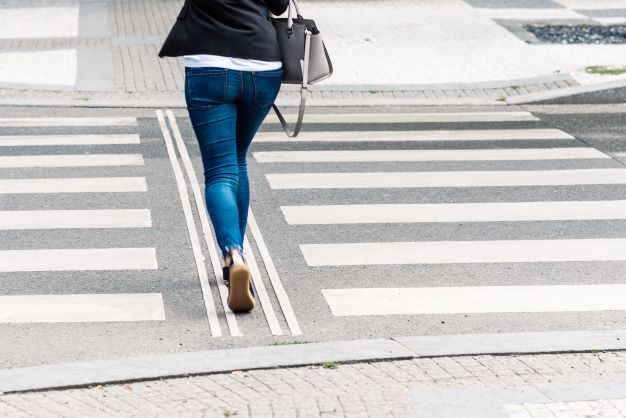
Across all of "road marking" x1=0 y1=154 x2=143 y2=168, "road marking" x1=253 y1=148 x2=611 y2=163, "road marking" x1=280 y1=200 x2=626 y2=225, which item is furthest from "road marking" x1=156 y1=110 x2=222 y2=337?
"road marking" x1=253 y1=148 x2=611 y2=163

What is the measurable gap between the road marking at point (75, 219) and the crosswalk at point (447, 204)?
1042mm

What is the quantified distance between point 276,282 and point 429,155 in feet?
12.7

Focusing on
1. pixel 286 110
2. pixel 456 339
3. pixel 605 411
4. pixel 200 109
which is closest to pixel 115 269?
pixel 200 109

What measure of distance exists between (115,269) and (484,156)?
14.3 feet

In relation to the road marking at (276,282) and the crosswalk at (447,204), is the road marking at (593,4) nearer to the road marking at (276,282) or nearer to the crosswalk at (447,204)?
the crosswalk at (447,204)

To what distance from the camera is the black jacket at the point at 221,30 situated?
6406 mm

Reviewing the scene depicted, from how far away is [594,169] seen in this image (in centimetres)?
1044

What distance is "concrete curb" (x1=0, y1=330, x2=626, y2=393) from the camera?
221 inches

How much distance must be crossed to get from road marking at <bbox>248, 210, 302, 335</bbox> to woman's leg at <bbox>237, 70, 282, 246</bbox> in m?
0.43

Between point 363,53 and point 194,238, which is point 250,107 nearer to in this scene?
point 194,238

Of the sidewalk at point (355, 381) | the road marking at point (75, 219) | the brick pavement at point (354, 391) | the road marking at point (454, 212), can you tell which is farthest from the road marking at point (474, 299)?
the road marking at point (75, 219)

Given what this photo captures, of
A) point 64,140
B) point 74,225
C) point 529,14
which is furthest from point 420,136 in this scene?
point 529,14

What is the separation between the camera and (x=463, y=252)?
313 inches

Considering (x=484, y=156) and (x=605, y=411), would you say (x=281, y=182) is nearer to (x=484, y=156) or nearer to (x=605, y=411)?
(x=484, y=156)
